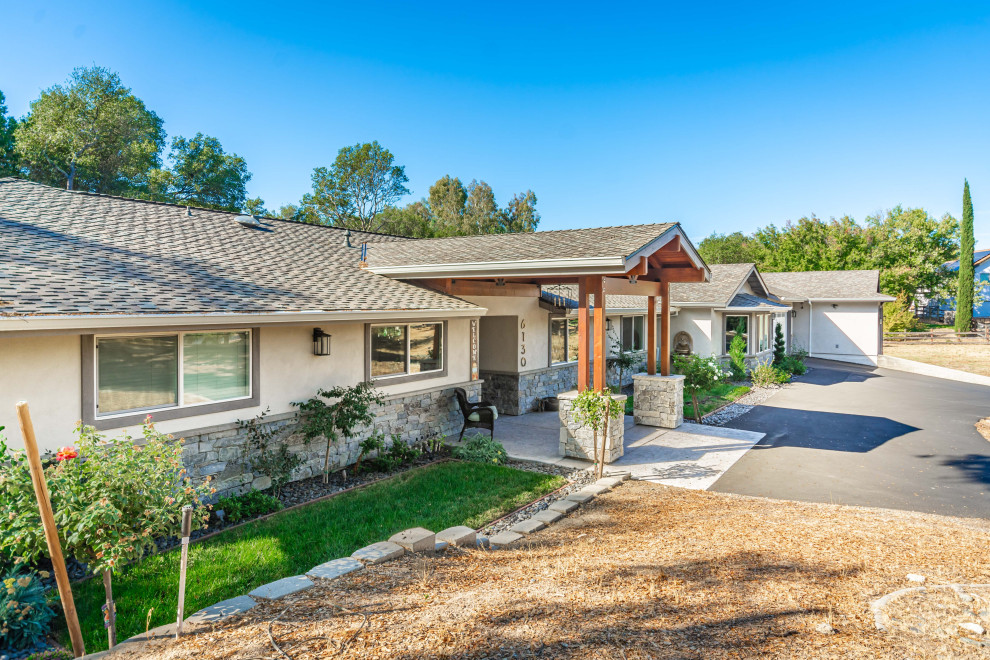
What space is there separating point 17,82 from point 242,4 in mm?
19302

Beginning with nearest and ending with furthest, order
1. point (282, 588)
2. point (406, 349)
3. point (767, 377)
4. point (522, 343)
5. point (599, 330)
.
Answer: point (282, 588), point (599, 330), point (406, 349), point (522, 343), point (767, 377)

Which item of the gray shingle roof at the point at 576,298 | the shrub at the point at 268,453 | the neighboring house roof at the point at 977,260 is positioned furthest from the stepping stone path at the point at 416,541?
the neighboring house roof at the point at 977,260

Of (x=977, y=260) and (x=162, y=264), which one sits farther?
(x=977, y=260)

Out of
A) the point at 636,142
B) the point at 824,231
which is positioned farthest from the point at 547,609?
the point at 824,231

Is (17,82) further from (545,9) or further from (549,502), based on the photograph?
(549,502)

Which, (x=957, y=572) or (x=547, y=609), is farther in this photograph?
(x=957, y=572)

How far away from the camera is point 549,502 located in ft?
23.9

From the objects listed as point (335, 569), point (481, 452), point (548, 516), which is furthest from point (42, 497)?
point (481, 452)

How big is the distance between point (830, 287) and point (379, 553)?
3097 centimetres

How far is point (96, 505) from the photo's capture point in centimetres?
340

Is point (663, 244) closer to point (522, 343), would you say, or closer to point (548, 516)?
point (522, 343)

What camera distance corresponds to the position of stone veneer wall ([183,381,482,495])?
684cm

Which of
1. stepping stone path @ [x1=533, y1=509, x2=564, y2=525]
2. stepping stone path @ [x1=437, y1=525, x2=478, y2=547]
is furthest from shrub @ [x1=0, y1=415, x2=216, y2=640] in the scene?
stepping stone path @ [x1=533, y1=509, x2=564, y2=525]

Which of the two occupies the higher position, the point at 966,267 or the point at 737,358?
the point at 966,267
